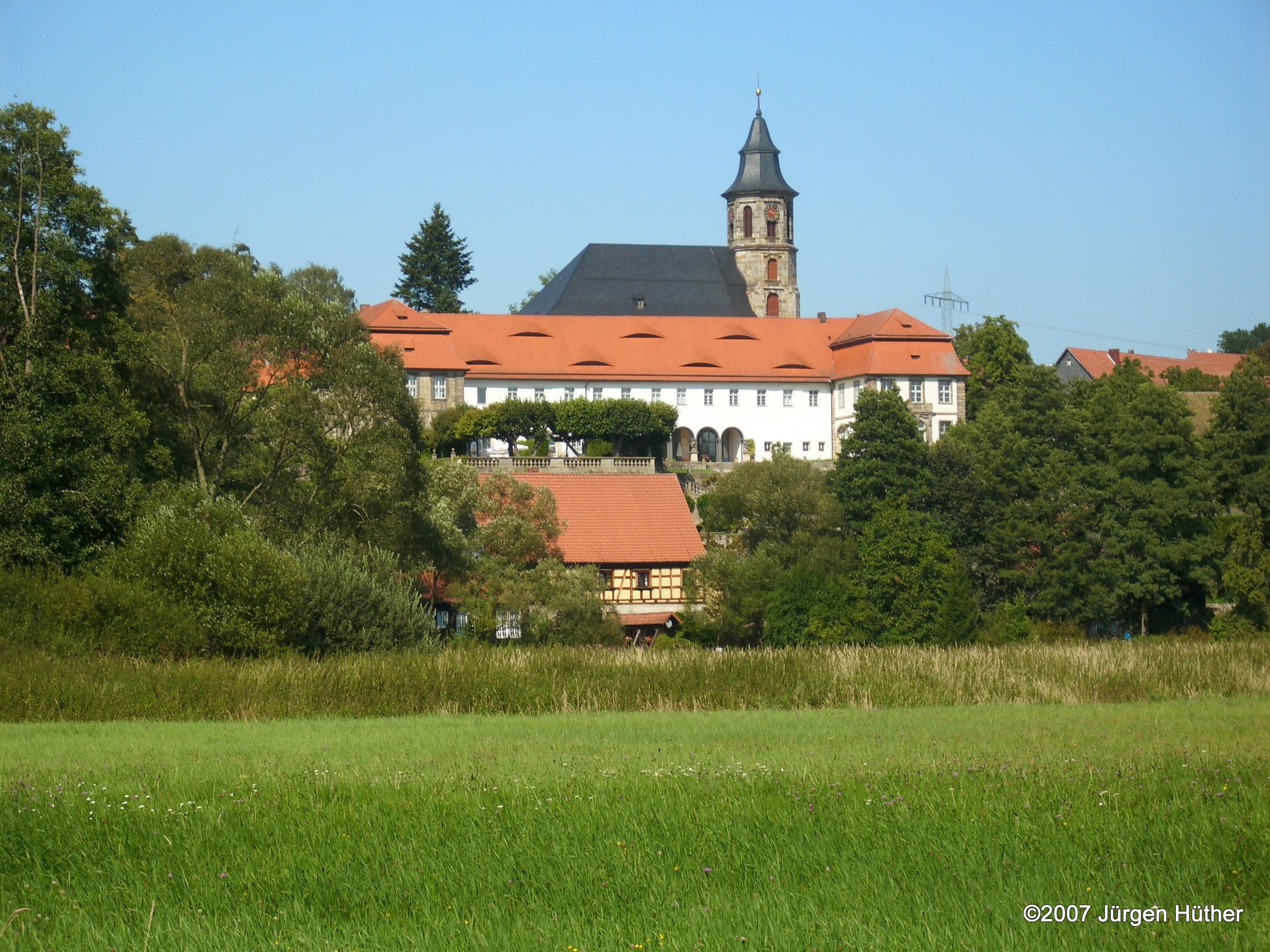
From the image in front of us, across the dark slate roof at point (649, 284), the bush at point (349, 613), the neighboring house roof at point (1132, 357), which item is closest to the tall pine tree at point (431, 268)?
the dark slate roof at point (649, 284)

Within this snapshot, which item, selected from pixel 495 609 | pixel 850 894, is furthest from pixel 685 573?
pixel 850 894

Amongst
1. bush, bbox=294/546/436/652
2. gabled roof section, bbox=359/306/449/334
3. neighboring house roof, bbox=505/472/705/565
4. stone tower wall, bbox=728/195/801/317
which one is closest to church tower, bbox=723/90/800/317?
stone tower wall, bbox=728/195/801/317

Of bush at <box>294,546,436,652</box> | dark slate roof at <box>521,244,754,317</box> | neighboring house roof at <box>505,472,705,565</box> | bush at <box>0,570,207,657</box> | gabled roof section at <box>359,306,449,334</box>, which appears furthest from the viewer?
dark slate roof at <box>521,244,754,317</box>

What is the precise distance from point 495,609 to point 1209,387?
47917 millimetres

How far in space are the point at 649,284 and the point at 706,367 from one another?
12.6 meters

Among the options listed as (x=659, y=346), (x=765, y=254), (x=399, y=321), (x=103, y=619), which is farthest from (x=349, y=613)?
(x=765, y=254)

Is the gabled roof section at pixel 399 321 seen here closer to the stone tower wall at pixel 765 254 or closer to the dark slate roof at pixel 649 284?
the dark slate roof at pixel 649 284

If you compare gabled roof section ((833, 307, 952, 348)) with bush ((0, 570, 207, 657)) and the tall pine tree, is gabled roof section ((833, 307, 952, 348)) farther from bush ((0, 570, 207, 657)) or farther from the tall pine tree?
bush ((0, 570, 207, 657))

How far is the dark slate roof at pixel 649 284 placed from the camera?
80812 millimetres

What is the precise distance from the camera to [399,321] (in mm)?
68312

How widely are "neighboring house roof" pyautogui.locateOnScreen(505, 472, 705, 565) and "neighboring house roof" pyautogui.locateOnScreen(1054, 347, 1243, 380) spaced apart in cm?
4634

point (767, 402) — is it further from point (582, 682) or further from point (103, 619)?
point (582, 682)

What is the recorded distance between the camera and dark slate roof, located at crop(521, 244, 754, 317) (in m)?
80.8

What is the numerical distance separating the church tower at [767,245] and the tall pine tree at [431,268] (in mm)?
→ 18025
